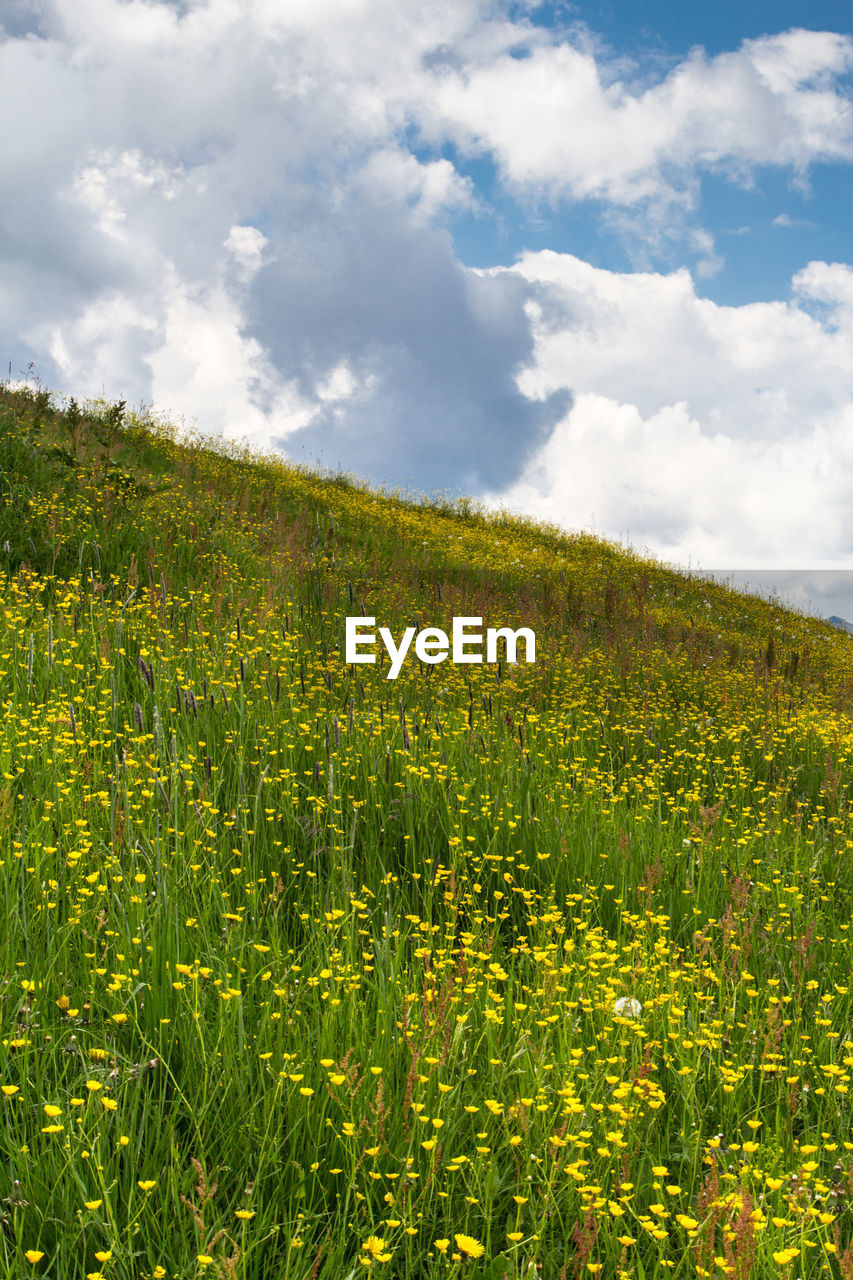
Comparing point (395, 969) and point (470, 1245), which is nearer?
point (470, 1245)

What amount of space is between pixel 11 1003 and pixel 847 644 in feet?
64.3

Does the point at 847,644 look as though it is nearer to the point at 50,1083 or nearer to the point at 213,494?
the point at 213,494

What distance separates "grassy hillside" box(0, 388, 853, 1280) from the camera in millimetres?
1853

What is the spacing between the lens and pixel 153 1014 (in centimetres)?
236

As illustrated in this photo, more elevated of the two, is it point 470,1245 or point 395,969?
point 395,969

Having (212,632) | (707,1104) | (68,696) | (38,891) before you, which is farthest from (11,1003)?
(212,632)

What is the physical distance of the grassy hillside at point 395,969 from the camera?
1.85m

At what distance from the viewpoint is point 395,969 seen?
2.68 meters
